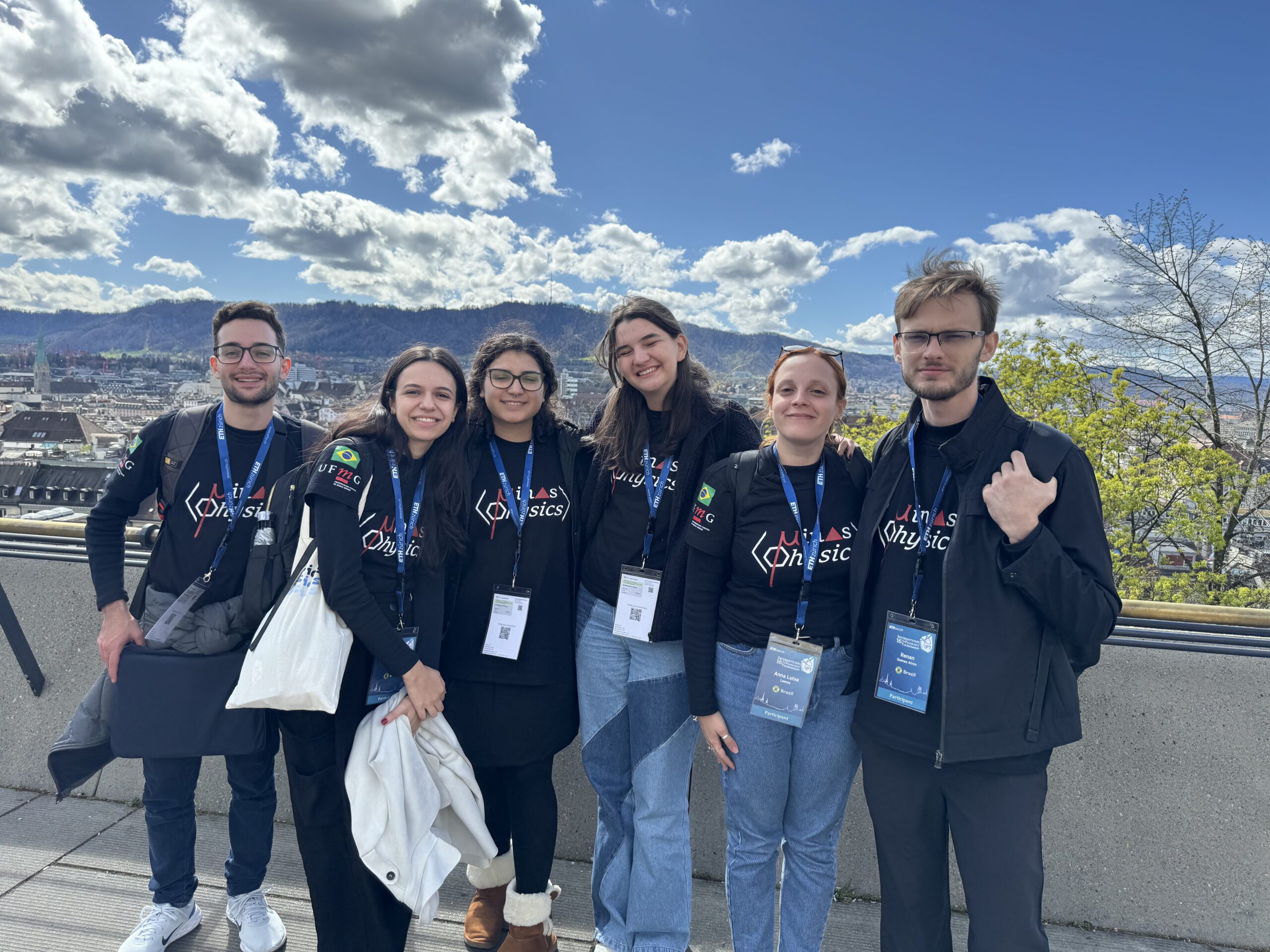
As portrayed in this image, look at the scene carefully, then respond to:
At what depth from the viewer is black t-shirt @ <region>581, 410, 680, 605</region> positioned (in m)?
2.13

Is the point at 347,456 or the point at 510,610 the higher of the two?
the point at 347,456

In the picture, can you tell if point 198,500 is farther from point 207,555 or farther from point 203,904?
point 203,904

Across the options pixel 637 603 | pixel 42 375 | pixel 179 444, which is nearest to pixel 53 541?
pixel 179 444

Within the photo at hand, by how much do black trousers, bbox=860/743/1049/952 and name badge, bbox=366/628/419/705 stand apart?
1.42m

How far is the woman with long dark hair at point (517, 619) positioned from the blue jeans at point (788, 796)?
0.62 meters

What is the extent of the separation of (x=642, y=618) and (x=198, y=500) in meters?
1.56

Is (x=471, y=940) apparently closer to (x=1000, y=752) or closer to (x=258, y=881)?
(x=258, y=881)

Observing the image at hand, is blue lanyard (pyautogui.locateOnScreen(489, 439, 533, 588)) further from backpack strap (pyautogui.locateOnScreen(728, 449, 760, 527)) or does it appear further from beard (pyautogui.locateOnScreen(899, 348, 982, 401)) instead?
beard (pyautogui.locateOnScreen(899, 348, 982, 401))

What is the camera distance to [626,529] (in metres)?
2.15

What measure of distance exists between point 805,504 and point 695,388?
1.96ft

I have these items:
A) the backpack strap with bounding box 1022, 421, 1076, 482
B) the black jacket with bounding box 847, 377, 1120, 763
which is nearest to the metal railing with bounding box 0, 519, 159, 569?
the black jacket with bounding box 847, 377, 1120, 763

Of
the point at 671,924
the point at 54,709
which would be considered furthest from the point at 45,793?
the point at 671,924

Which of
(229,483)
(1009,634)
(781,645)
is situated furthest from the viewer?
(229,483)

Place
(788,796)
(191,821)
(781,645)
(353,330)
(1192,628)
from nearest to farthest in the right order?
1. (781,645)
2. (788,796)
3. (191,821)
4. (1192,628)
5. (353,330)
